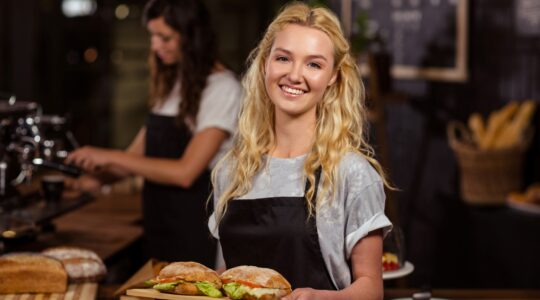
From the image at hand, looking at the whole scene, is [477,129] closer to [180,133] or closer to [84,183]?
[180,133]

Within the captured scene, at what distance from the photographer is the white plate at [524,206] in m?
4.80

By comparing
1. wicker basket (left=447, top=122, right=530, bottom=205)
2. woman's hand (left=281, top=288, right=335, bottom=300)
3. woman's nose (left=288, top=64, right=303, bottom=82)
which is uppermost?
woman's nose (left=288, top=64, right=303, bottom=82)

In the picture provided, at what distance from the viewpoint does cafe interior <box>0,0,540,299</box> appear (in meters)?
3.59

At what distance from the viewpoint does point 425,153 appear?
618 centimetres

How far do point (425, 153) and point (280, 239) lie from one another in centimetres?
381

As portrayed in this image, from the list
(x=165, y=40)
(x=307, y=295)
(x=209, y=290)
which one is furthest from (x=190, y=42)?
(x=307, y=295)

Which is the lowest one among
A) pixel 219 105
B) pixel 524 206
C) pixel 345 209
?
pixel 524 206

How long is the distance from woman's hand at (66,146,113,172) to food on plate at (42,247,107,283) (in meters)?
0.73

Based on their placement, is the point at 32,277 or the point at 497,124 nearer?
the point at 32,277

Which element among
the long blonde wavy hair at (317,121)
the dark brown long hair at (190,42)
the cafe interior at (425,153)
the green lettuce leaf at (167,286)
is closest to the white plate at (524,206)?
the cafe interior at (425,153)

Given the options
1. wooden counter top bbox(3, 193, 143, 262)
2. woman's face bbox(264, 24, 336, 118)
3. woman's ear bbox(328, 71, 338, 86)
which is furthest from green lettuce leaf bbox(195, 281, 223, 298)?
wooden counter top bbox(3, 193, 143, 262)

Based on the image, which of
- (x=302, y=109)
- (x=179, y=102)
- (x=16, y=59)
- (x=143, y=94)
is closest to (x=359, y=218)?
(x=302, y=109)

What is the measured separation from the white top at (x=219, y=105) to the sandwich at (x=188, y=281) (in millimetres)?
1259

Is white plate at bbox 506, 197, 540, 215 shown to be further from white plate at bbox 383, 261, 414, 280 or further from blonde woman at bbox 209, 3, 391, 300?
blonde woman at bbox 209, 3, 391, 300
